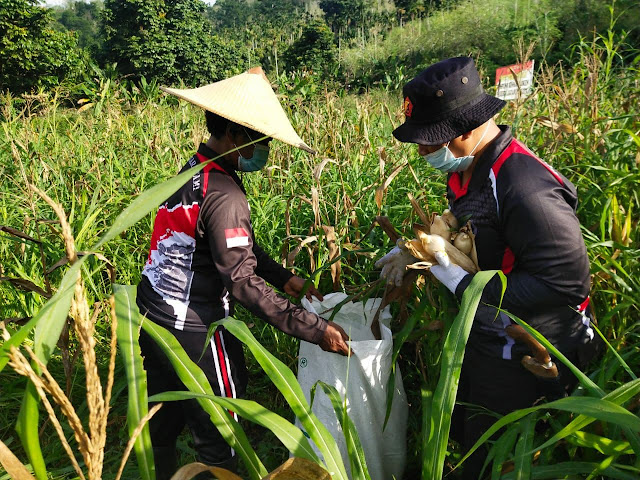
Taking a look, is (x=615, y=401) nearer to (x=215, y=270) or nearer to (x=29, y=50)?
(x=215, y=270)

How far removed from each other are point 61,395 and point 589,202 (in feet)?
6.98

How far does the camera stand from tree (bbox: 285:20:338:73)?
26016mm

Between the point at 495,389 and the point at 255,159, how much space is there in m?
1.11

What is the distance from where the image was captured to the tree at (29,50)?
1958 centimetres

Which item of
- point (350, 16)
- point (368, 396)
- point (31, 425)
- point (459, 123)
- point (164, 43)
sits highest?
point (350, 16)

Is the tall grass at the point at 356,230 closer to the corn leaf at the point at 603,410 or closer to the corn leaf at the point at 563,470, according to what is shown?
the corn leaf at the point at 563,470

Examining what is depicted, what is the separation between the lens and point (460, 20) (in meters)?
24.8

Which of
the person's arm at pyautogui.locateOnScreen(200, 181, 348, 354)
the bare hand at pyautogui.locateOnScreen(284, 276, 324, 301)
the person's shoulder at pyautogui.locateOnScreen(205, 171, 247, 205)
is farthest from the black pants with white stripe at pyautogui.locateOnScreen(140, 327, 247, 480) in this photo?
the person's shoulder at pyautogui.locateOnScreen(205, 171, 247, 205)

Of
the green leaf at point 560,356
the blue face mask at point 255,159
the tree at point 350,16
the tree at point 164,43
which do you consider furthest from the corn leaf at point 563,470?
the tree at point 350,16

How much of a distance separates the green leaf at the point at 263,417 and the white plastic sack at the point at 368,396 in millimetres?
632

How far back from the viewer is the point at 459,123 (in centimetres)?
139

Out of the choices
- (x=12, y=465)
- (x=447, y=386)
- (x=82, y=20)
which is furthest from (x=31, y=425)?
(x=82, y=20)

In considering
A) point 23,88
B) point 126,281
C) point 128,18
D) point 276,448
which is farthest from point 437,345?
point 128,18

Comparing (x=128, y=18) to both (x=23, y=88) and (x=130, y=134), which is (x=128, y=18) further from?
(x=130, y=134)
